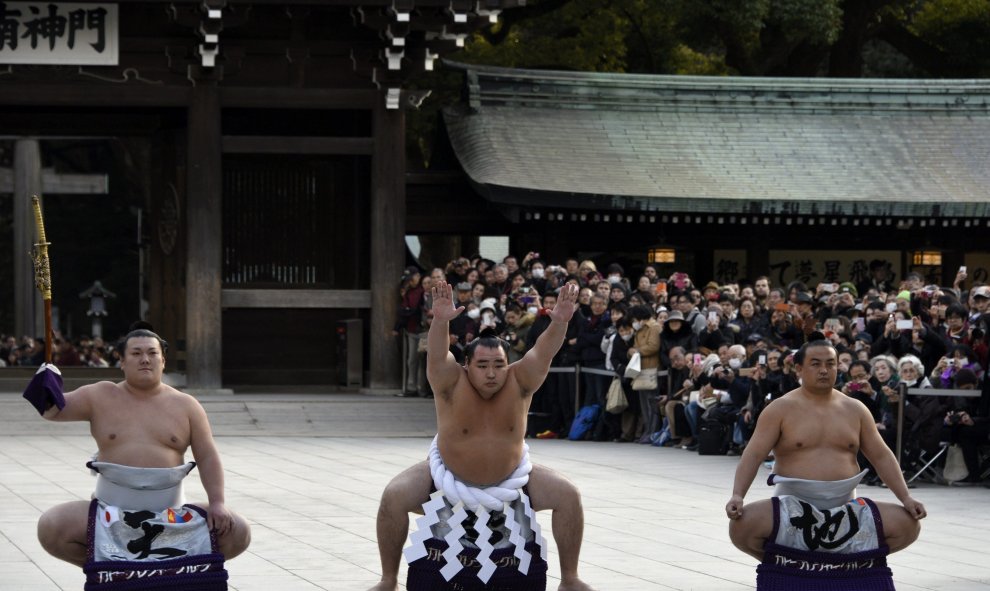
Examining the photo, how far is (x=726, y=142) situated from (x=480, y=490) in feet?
52.1

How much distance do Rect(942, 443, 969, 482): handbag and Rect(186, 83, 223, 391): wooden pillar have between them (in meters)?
8.55

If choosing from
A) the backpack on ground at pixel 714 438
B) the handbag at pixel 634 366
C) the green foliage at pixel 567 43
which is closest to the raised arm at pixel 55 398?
the backpack on ground at pixel 714 438

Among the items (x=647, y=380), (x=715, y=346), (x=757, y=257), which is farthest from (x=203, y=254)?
(x=757, y=257)

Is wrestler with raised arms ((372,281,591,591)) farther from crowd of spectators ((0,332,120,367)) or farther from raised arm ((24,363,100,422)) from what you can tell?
crowd of spectators ((0,332,120,367))

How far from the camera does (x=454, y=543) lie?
22.0 ft

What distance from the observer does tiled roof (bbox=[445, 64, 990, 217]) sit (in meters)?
20.2

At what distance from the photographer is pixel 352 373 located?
18844mm

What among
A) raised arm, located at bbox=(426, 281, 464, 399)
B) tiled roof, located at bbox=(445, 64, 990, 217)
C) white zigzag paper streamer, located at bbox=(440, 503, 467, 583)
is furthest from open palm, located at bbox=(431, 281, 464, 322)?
tiled roof, located at bbox=(445, 64, 990, 217)

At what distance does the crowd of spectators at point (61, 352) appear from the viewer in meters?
19.8

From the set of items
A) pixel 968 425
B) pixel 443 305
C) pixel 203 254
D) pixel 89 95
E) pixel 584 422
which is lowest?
pixel 584 422

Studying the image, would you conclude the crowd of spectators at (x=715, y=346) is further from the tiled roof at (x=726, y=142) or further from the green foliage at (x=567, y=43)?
the green foliage at (x=567, y=43)

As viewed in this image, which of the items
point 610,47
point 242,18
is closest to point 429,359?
point 242,18

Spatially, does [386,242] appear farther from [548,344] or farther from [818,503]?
[818,503]

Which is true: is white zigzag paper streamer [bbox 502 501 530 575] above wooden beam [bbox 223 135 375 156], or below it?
below
